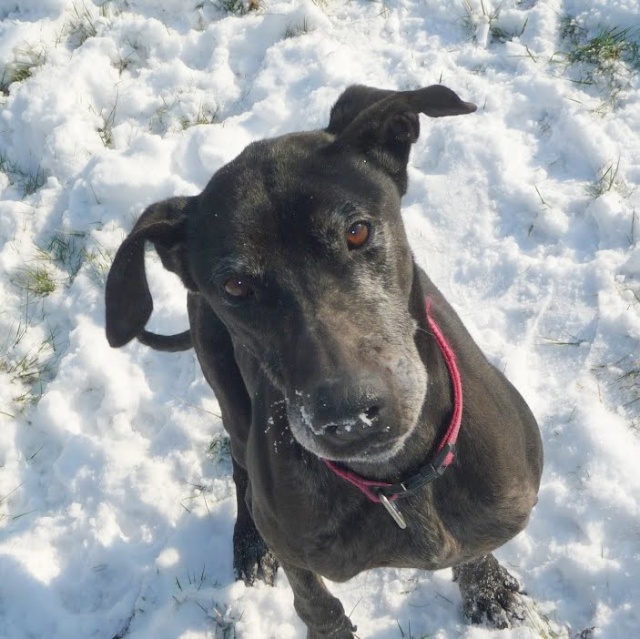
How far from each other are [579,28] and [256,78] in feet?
8.61

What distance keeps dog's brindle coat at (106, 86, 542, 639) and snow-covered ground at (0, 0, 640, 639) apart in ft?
2.98

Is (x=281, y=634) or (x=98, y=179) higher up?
(x=98, y=179)

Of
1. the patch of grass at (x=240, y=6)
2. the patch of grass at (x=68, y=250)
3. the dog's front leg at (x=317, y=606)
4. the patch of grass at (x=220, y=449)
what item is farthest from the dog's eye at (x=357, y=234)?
the patch of grass at (x=240, y=6)

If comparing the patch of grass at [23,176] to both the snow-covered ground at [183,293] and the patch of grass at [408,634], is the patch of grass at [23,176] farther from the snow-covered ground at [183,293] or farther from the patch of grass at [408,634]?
the patch of grass at [408,634]

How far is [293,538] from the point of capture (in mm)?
3189

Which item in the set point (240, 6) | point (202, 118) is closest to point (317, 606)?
point (202, 118)

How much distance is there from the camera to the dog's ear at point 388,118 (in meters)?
2.89

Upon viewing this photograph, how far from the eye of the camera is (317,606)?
3650 mm

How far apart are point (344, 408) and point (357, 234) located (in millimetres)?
737

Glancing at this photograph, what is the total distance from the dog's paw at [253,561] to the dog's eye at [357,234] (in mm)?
2190

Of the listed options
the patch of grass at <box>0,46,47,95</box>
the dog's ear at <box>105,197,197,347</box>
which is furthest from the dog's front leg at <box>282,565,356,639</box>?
the patch of grass at <box>0,46,47,95</box>

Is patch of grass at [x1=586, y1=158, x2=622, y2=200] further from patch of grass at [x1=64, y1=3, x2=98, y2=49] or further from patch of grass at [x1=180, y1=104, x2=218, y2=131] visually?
patch of grass at [x1=64, y1=3, x2=98, y2=49]

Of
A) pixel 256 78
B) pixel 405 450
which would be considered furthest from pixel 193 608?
pixel 256 78

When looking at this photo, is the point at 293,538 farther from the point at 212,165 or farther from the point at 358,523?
the point at 212,165
